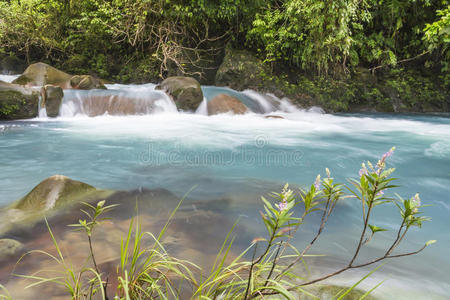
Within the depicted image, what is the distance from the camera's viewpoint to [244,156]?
5.25m

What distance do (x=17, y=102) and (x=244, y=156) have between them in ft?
20.5

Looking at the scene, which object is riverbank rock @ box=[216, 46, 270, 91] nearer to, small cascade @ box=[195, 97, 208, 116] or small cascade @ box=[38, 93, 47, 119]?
small cascade @ box=[195, 97, 208, 116]

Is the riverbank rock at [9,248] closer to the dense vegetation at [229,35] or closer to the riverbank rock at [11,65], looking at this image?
the dense vegetation at [229,35]

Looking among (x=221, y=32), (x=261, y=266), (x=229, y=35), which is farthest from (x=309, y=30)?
(x=261, y=266)

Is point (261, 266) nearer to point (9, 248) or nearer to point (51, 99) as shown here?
point (9, 248)

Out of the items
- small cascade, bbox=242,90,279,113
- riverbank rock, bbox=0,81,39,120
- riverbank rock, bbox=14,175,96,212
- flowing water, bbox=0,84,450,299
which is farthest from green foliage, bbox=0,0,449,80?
riverbank rock, bbox=14,175,96,212

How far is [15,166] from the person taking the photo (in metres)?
4.36

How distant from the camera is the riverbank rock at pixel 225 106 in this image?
965 cm

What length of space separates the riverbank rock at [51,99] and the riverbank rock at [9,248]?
23.6 feet

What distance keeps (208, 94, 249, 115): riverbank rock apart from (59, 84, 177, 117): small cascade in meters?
1.19

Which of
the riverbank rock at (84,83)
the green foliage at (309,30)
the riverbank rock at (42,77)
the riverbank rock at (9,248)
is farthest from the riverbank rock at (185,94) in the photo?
the riverbank rock at (9,248)

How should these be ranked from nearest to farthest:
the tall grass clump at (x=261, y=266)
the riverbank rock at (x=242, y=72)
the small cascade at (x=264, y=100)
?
the tall grass clump at (x=261, y=266) → the small cascade at (x=264, y=100) → the riverbank rock at (x=242, y=72)

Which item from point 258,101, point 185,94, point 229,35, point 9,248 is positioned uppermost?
point 229,35

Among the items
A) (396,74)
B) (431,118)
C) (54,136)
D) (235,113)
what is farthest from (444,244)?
(396,74)
